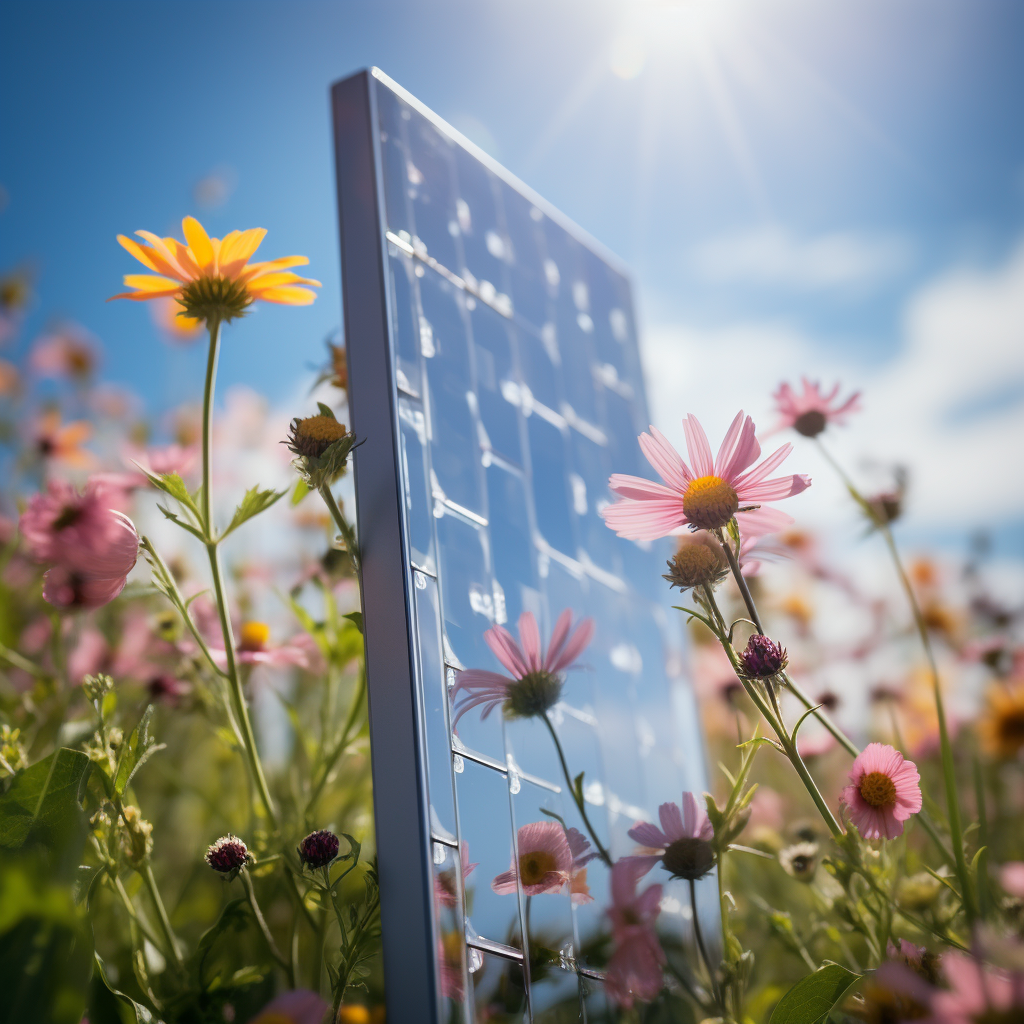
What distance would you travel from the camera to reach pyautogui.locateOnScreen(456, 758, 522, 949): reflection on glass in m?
0.37

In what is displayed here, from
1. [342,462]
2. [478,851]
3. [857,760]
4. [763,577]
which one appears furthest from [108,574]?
[763,577]

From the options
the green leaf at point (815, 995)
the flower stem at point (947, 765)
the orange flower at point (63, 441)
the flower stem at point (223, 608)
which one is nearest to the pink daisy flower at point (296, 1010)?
the flower stem at point (223, 608)

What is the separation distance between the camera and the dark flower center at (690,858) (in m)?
0.41

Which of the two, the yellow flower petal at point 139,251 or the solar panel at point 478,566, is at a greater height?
the yellow flower petal at point 139,251

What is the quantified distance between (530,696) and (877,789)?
0.19 metres

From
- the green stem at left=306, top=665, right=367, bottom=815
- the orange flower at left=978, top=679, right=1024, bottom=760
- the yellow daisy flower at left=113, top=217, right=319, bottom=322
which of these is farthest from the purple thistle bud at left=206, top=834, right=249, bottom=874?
the orange flower at left=978, top=679, right=1024, bottom=760

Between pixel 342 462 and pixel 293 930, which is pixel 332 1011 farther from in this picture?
pixel 342 462

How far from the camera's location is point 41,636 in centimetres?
84

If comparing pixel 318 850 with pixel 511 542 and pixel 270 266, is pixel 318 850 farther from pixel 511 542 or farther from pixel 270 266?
pixel 270 266

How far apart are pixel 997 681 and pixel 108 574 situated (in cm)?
99

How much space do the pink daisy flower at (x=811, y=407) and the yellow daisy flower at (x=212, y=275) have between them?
0.36m

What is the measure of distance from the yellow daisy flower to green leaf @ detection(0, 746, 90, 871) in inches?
10.2

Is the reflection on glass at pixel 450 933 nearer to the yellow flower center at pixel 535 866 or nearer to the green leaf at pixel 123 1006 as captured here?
the yellow flower center at pixel 535 866

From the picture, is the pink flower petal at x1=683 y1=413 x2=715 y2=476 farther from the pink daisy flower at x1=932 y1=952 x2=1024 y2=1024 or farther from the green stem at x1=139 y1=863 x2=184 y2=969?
the green stem at x1=139 y1=863 x2=184 y2=969
